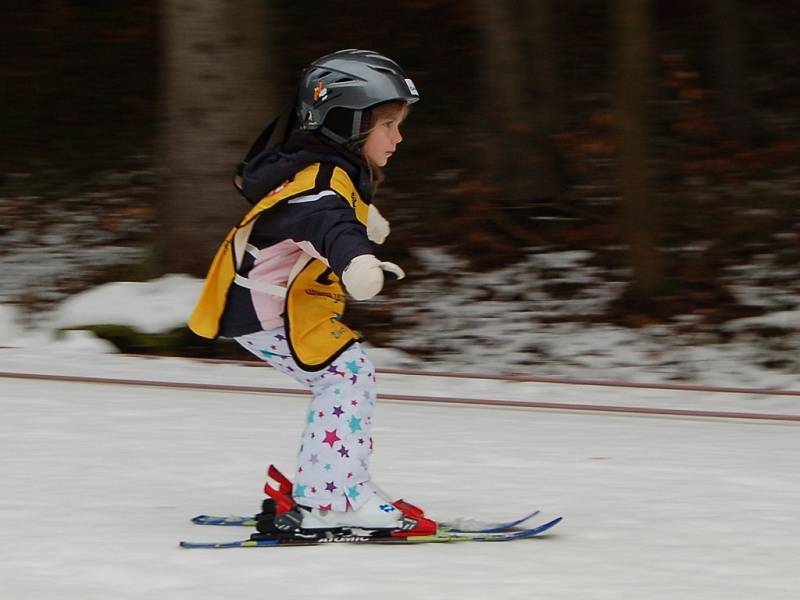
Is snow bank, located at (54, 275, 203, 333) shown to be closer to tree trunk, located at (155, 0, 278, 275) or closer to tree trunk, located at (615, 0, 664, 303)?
tree trunk, located at (155, 0, 278, 275)

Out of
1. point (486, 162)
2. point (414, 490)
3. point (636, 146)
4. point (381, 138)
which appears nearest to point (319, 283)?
point (381, 138)

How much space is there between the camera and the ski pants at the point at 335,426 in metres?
4.51

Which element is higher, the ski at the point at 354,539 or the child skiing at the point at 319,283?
the child skiing at the point at 319,283

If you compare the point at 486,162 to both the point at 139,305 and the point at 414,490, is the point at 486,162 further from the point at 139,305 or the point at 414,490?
the point at 414,490

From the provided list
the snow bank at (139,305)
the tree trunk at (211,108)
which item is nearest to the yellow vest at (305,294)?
the snow bank at (139,305)

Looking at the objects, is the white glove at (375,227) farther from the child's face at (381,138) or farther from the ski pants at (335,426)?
the ski pants at (335,426)

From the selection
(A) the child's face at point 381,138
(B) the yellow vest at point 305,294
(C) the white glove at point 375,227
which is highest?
(A) the child's face at point 381,138

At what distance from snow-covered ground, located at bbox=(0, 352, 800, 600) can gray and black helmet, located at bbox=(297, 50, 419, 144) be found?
131cm

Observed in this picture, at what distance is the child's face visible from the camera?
4.56 m

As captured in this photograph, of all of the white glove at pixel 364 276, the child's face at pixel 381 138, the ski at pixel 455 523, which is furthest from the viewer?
the ski at pixel 455 523

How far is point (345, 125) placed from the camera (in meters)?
4.49

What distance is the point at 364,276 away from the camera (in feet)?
13.3

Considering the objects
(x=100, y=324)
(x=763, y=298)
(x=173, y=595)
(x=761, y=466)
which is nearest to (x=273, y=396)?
(x=100, y=324)

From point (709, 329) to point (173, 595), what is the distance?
24.4ft
